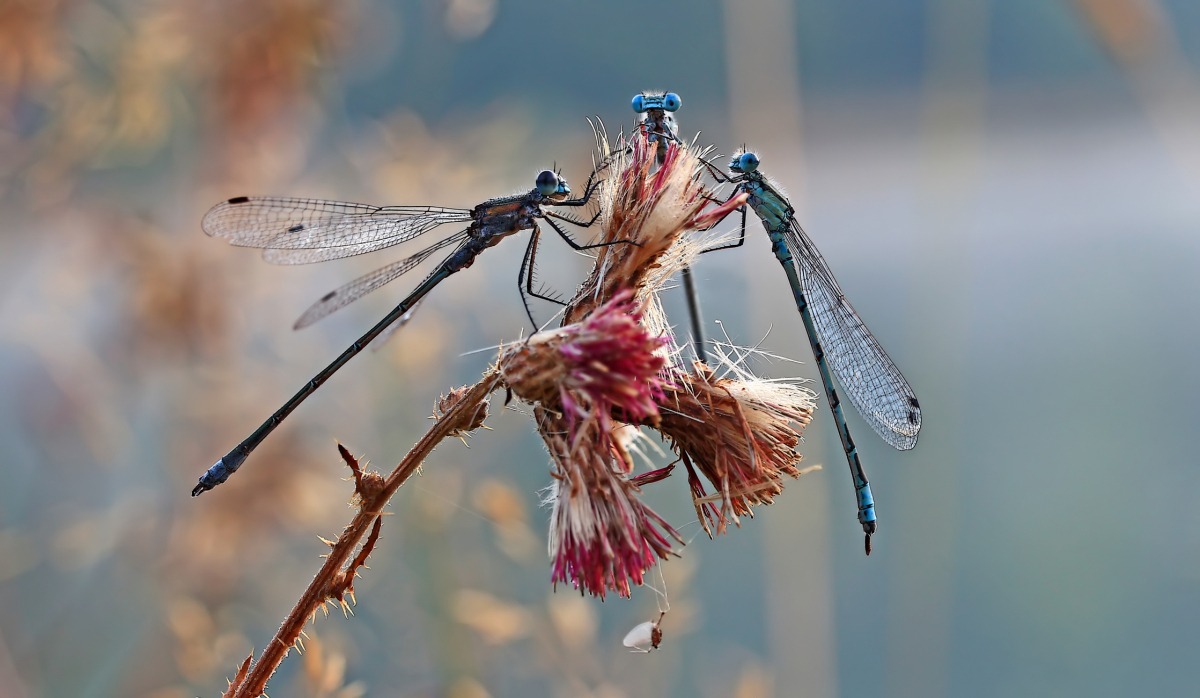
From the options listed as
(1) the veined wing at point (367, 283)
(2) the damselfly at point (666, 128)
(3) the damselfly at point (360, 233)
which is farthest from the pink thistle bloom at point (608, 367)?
(1) the veined wing at point (367, 283)

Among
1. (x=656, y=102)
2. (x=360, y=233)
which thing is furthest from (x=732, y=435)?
(x=360, y=233)

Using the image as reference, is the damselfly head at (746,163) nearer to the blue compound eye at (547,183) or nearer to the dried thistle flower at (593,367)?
the blue compound eye at (547,183)

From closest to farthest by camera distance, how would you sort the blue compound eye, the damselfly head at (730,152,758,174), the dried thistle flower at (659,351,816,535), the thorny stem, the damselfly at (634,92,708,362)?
1. the thorny stem
2. the dried thistle flower at (659,351,816,535)
3. the damselfly at (634,92,708,362)
4. the blue compound eye
5. the damselfly head at (730,152,758,174)

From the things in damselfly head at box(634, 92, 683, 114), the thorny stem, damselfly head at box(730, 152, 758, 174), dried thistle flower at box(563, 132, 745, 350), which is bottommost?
the thorny stem

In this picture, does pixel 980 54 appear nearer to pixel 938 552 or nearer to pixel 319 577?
pixel 938 552

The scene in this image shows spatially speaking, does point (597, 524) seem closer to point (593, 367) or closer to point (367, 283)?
point (593, 367)

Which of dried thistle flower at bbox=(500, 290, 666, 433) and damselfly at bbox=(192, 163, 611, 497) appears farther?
damselfly at bbox=(192, 163, 611, 497)

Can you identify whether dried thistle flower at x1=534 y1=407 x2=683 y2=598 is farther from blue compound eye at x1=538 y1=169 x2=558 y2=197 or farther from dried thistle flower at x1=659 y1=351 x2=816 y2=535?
blue compound eye at x1=538 y1=169 x2=558 y2=197

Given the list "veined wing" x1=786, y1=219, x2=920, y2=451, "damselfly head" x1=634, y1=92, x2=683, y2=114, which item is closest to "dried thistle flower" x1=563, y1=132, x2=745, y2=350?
"damselfly head" x1=634, y1=92, x2=683, y2=114
